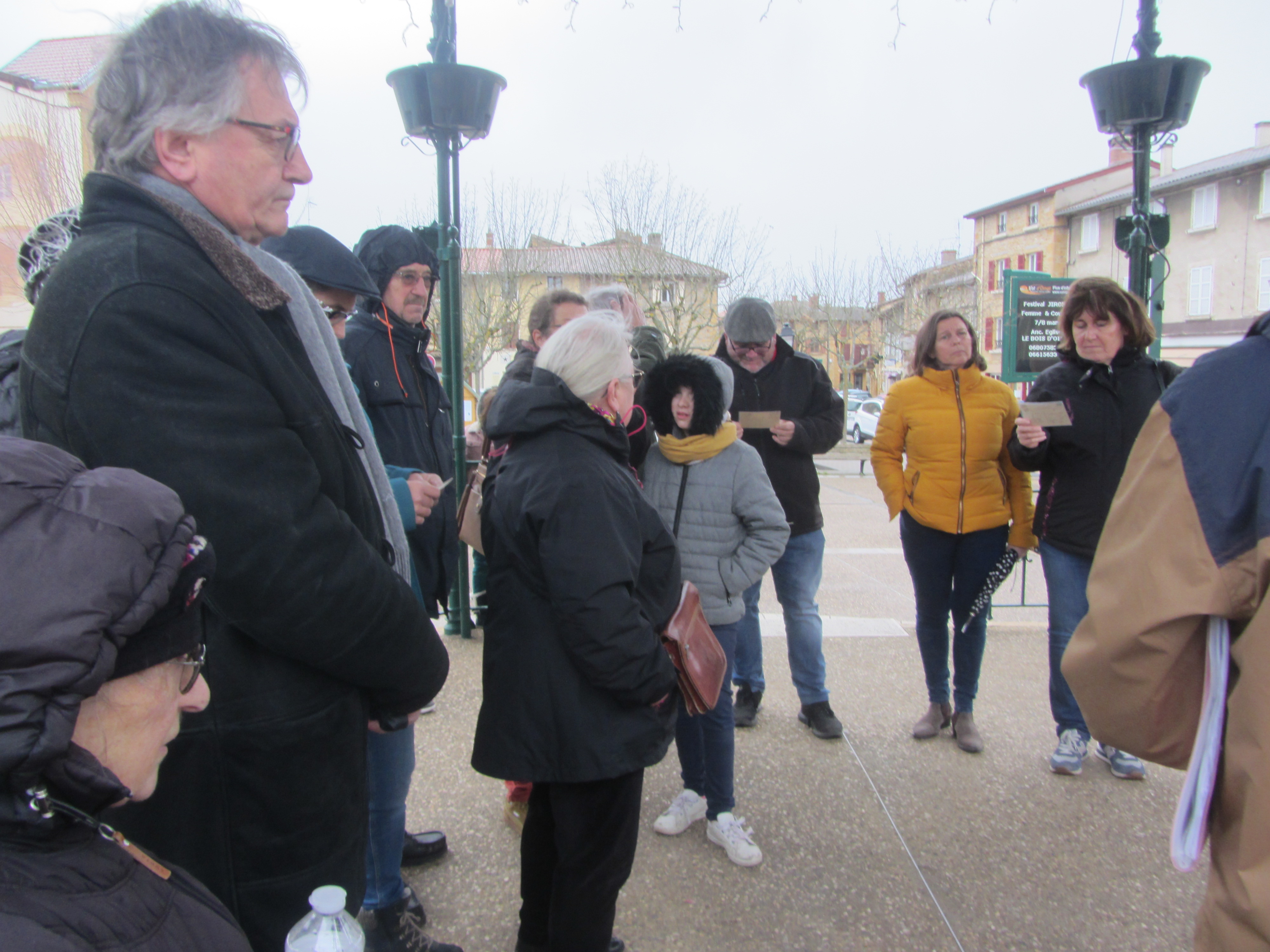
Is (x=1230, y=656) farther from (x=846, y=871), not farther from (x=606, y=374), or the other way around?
(x=846, y=871)

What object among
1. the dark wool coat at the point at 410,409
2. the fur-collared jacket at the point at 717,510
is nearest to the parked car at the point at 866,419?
the fur-collared jacket at the point at 717,510

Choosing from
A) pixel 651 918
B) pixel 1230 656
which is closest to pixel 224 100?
pixel 1230 656

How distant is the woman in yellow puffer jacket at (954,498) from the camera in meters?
3.70

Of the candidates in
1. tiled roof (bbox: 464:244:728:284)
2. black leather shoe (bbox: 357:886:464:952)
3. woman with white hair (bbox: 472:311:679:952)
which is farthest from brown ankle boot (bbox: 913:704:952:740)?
tiled roof (bbox: 464:244:728:284)

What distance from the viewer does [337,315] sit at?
2.57 metres

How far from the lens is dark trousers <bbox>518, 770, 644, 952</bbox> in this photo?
209cm

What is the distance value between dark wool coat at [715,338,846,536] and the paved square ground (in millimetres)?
1086

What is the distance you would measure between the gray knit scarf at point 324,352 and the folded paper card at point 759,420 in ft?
7.15

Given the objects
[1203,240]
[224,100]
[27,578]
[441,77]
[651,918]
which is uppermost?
[1203,240]

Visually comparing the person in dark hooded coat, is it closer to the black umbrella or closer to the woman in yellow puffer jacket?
the woman in yellow puffer jacket

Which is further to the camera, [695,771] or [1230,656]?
[695,771]

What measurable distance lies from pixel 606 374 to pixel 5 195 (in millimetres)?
19366

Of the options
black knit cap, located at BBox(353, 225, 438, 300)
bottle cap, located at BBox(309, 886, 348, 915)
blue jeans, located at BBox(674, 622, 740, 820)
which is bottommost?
blue jeans, located at BBox(674, 622, 740, 820)

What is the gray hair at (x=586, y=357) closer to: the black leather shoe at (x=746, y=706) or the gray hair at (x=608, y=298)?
the gray hair at (x=608, y=298)
